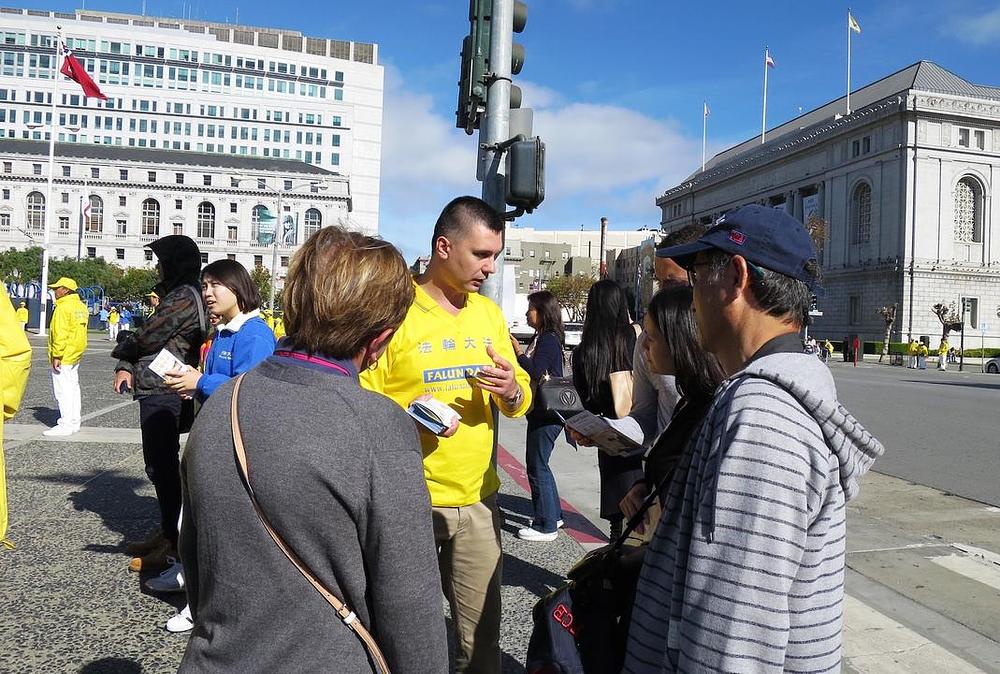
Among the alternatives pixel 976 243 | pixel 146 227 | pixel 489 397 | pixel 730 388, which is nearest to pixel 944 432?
pixel 489 397

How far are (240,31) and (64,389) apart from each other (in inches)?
4794

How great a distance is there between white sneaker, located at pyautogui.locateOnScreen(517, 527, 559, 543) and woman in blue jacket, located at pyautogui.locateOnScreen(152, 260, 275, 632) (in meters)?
2.57

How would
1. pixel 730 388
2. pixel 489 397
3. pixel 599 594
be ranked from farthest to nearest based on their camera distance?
1. pixel 489 397
2. pixel 599 594
3. pixel 730 388

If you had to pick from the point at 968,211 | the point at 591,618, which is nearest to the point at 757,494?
the point at 591,618

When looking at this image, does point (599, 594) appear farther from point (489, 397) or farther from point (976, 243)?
point (976, 243)

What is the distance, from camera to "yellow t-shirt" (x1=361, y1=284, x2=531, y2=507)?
2.78m

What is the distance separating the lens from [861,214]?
65562 millimetres

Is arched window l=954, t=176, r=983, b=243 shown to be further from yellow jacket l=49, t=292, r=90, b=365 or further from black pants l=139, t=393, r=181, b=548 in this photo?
black pants l=139, t=393, r=181, b=548

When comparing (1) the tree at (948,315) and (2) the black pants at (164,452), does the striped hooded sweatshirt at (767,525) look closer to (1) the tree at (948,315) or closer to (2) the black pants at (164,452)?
(2) the black pants at (164,452)

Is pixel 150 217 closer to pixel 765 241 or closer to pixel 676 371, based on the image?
pixel 676 371

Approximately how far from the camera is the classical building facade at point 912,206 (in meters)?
59.2

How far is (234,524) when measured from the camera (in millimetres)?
1463

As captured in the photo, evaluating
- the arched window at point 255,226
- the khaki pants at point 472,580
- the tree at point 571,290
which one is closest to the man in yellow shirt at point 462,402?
the khaki pants at point 472,580

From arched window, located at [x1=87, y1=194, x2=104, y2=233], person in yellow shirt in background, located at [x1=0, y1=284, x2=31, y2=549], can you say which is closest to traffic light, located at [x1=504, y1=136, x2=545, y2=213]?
person in yellow shirt in background, located at [x1=0, y1=284, x2=31, y2=549]
